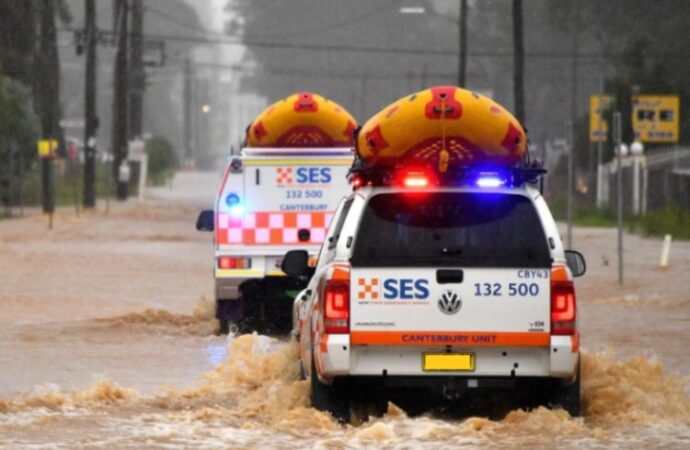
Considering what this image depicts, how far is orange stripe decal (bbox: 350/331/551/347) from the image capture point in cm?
1231

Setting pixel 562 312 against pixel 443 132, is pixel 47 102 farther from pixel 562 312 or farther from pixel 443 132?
pixel 562 312

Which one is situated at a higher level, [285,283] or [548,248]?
[548,248]

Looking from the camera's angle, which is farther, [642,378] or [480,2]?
[480,2]

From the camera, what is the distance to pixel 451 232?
12391 mm

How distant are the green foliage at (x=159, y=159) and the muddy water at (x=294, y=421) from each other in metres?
84.8

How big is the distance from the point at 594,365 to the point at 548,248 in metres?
2.14

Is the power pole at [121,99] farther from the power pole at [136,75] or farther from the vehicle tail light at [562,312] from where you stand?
the vehicle tail light at [562,312]

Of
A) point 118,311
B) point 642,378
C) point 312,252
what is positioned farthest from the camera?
point 118,311

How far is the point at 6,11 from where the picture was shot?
7325 cm

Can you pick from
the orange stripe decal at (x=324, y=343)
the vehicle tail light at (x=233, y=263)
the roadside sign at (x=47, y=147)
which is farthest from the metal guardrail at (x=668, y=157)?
the orange stripe decal at (x=324, y=343)

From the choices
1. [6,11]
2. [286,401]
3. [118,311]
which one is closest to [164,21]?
[6,11]

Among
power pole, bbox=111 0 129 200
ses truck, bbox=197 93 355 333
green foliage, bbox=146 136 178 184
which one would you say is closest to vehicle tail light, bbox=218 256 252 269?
ses truck, bbox=197 93 355 333

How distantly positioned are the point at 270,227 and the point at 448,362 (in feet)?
28.6

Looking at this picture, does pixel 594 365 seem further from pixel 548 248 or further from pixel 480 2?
pixel 480 2
